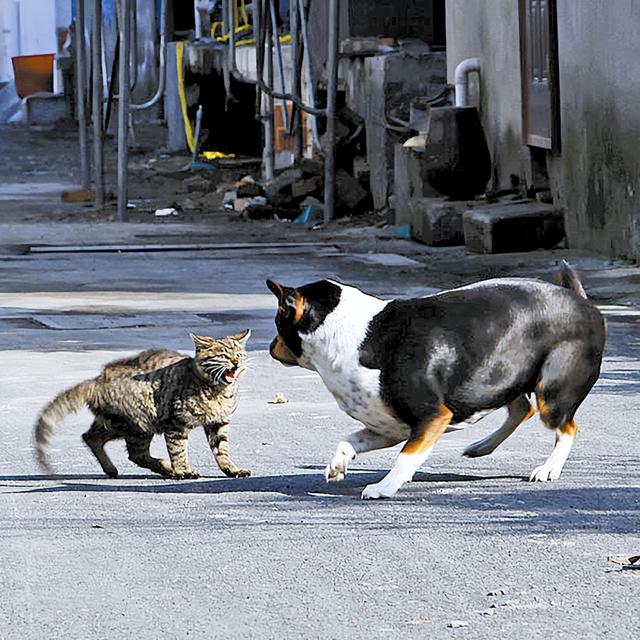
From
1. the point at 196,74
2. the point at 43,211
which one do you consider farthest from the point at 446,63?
the point at 196,74

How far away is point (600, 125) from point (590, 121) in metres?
0.28

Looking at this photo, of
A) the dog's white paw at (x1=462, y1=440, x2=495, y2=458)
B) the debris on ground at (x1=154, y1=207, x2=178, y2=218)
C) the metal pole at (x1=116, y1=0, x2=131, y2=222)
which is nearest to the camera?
the dog's white paw at (x1=462, y1=440, x2=495, y2=458)

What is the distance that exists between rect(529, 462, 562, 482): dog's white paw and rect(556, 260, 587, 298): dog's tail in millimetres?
682

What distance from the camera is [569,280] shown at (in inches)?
248

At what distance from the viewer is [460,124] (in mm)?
18750

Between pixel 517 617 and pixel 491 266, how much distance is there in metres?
11.1

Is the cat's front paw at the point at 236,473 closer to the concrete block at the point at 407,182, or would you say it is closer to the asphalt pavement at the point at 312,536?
the asphalt pavement at the point at 312,536

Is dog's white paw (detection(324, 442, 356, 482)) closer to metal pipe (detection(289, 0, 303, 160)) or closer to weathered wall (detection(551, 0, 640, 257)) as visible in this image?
weathered wall (detection(551, 0, 640, 257))

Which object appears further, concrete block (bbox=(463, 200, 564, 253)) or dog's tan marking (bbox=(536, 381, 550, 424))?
concrete block (bbox=(463, 200, 564, 253))

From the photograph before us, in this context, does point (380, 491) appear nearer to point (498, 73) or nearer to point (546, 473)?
point (546, 473)

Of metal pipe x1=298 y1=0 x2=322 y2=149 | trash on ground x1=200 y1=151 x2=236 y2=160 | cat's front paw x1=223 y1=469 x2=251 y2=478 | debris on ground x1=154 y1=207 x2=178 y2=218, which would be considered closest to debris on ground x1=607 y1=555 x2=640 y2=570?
cat's front paw x1=223 y1=469 x2=251 y2=478

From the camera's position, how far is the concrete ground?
445 cm

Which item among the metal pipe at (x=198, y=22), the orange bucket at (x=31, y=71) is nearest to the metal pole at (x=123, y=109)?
the metal pipe at (x=198, y=22)

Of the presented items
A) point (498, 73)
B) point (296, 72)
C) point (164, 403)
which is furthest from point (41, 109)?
point (164, 403)
